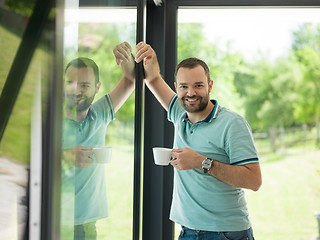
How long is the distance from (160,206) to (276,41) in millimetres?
1268

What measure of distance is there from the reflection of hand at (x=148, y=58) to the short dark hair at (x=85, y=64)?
2.34 feet

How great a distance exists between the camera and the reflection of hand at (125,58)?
4.19 ft

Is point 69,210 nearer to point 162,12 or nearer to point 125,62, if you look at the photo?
point 125,62

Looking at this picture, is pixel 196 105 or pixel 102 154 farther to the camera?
pixel 196 105

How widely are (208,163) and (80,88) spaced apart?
0.91 metres

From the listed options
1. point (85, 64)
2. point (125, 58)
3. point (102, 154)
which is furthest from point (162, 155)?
point (85, 64)

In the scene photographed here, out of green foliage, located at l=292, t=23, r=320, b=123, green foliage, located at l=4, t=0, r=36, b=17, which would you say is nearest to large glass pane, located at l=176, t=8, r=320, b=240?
green foliage, located at l=292, t=23, r=320, b=123

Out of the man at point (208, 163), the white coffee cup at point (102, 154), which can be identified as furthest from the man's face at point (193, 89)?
the white coffee cup at point (102, 154)

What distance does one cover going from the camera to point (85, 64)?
0.85 m

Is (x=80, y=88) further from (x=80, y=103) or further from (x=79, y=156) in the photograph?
(x=79, y=156)

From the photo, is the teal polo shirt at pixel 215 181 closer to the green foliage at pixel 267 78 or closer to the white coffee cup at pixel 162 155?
the white coffee cup at pixel 162 155

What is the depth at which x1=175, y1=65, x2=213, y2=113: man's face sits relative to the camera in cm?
173

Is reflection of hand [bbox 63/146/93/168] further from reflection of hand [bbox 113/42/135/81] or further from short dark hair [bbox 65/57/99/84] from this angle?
reflection of hand [bbox 113/42/135/81]

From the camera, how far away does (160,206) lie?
2201mm
